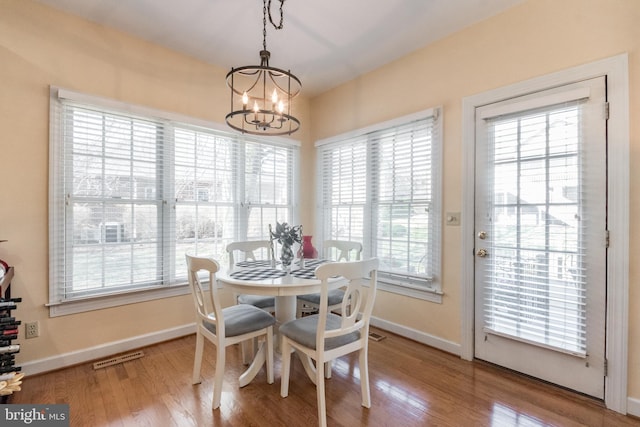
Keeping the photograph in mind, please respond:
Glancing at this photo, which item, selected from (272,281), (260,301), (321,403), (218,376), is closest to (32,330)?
(218,376)

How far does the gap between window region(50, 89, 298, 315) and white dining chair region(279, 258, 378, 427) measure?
64.0 inches

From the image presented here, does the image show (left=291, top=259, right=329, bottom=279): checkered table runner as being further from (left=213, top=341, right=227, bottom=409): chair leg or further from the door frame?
the door frame

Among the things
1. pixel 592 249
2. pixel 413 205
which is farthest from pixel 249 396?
pixel 592 249

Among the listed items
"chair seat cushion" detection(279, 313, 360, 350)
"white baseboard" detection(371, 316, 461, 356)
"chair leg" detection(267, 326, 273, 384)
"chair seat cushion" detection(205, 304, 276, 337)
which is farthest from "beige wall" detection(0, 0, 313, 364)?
"white baseboard" detection(371, 316, 461, 356)

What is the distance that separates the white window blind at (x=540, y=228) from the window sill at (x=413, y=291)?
1.43 feet

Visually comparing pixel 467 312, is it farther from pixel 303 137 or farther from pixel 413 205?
pixel 303 137

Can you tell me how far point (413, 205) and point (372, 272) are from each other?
4.25ft

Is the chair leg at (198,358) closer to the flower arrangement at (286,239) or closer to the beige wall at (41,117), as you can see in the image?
the flower arrangement at (286,239)

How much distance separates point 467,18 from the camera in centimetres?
252

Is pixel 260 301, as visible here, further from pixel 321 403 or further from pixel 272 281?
pixel 321 403

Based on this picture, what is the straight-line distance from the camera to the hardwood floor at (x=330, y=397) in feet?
6.05

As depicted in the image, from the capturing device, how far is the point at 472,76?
2.62 m

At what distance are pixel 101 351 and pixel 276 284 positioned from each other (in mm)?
1847

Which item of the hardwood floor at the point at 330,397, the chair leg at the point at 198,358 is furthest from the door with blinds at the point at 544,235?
the chair leg at the point at 198,358
